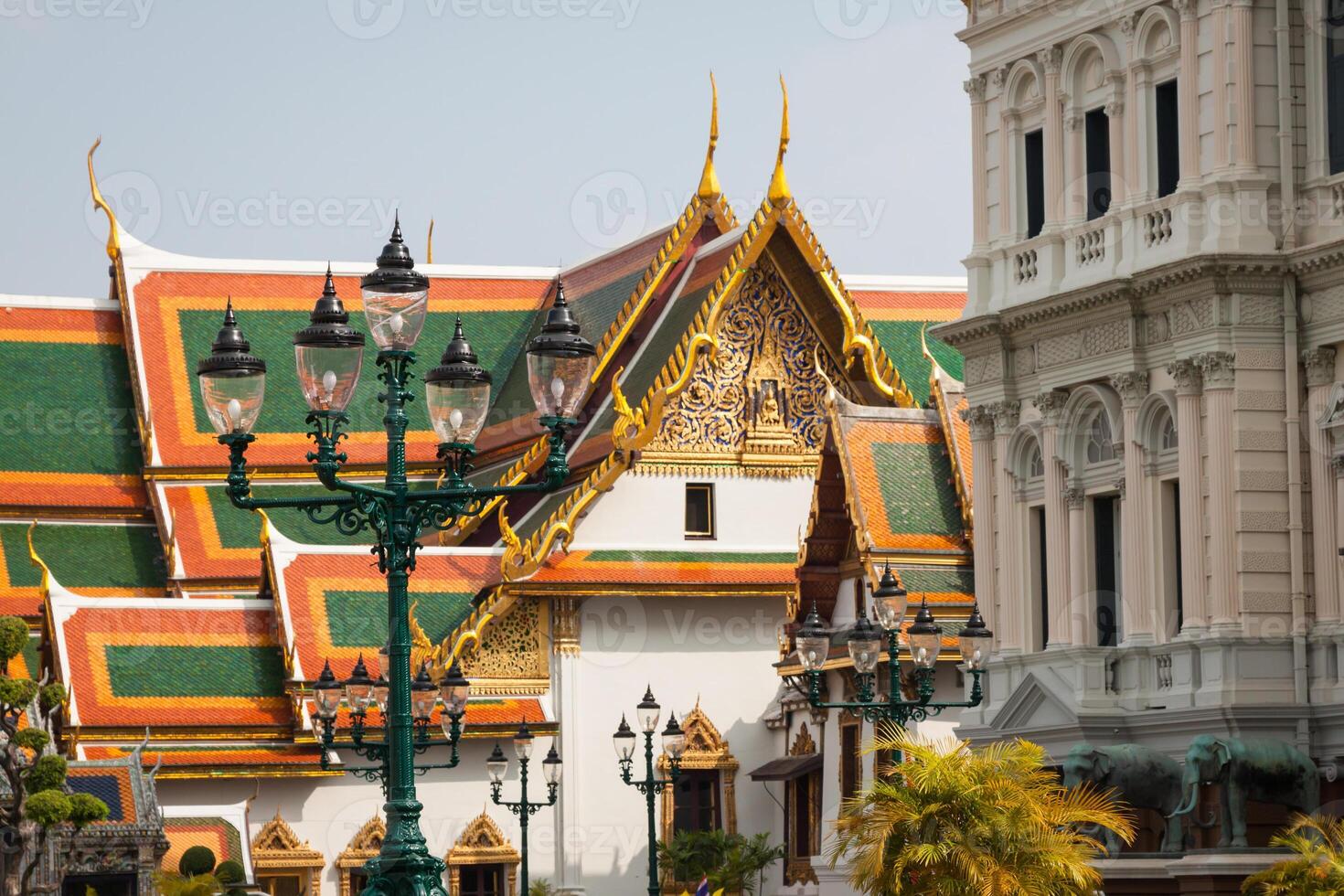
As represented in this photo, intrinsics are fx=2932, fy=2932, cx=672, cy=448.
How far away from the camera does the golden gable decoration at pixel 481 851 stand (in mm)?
39812

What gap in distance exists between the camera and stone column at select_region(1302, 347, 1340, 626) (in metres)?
25.6

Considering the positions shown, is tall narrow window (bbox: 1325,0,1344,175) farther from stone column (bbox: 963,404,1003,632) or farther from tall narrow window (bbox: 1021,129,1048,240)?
stone column (bbox: 963,404,1003,632)

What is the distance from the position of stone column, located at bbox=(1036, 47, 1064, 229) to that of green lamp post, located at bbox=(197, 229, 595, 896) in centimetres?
1282

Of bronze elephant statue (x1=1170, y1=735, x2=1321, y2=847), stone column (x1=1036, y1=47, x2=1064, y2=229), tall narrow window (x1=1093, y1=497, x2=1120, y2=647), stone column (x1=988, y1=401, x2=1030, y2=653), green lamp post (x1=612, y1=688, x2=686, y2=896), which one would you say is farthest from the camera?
stone column (x1=988, y1=401, x2=1030, y2=653)

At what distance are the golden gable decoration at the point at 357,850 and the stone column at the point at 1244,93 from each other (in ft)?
57.7

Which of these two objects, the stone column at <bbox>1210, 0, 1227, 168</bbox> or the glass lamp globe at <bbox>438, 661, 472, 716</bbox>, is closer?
the stone column at <bbox>1210, 0, 1227, 168</bbox>

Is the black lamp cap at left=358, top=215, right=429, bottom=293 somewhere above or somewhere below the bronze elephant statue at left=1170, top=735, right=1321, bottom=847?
above

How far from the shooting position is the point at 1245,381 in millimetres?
26031

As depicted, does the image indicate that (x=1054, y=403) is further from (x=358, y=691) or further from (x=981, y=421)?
(x=358, y=691)

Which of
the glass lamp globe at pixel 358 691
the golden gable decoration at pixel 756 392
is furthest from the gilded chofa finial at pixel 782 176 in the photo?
the glass lamp globe at pixel 358 691

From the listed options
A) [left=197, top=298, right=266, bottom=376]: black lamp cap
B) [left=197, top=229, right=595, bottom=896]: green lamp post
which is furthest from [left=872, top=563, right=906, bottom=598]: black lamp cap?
[left=197, top=298, right=266, bottom=376]: black lamp cap

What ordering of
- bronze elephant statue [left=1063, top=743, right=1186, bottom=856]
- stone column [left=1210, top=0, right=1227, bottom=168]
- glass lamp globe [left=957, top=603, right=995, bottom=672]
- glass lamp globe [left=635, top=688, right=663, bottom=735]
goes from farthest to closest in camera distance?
glass lamp globe [left=635, top=688, right=663, bottom=735]
stone column [left=1210, top=0, right=1227, bottom=168]
bronze elephant statue [left=1063, top=743, right=1186, bottom=856]
glass lamp globe [left=957, top=603, right=995, bottom=672]

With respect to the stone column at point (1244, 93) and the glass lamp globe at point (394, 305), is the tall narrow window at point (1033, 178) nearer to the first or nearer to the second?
the stone column at point (1244, 93)

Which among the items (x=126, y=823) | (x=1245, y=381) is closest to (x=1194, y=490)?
(x=1245, y=381)
